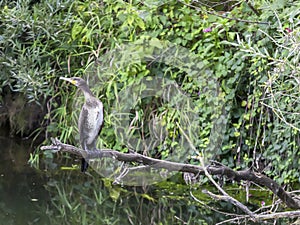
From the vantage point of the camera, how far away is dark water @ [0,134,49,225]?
14.2ft

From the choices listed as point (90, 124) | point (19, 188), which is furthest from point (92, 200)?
point (90, 124)

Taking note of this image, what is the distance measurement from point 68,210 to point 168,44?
138 cm

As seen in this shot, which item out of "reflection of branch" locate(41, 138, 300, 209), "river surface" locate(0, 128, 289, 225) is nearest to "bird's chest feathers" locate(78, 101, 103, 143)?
"reflection of branch" locate(41, 138, 300, 209)

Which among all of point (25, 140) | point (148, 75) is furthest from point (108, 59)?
point (25, 140)

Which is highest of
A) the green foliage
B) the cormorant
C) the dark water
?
the cormorant

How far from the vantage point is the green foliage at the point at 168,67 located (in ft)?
14.3

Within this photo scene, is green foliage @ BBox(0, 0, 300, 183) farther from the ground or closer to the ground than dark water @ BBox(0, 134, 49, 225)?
farther from the ground

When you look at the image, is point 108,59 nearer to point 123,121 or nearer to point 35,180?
point 123,121

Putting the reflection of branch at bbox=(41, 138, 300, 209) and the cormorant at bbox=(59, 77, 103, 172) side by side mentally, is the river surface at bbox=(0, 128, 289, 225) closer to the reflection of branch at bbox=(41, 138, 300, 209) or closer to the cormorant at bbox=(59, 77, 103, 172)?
the cormorant at bbox=(59, 77, 103, 172)

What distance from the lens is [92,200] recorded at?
4.65m

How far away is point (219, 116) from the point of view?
4.66 metres

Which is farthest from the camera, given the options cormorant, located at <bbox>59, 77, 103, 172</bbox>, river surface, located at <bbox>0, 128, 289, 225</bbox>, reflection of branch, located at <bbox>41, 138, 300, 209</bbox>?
river surface, located at <bbox>0, 128, 289, 225</bbox>

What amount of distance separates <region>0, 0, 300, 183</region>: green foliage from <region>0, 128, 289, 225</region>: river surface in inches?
11.4

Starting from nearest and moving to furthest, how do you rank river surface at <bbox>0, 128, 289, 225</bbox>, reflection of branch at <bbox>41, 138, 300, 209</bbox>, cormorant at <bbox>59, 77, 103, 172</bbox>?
reflection of branch at <bbox>41, 138, 300, 209</bbox>
cormorant at <bbox>59, 77, 103, 172</bbox>
river surface at <bbox>0, 128, 289, 225</bbox>
